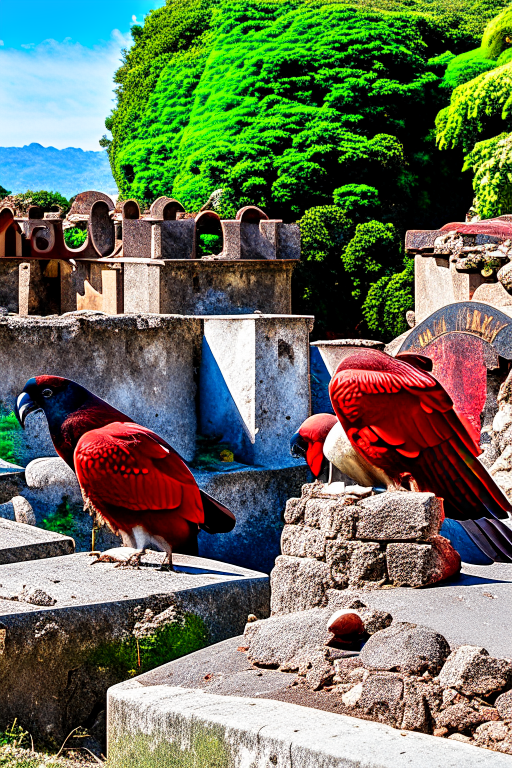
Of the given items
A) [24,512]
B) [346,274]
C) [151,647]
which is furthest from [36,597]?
[346,274]

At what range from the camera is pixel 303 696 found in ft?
13.4

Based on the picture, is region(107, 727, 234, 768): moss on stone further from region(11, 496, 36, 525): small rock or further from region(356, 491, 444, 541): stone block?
region(11, 496, 36, 525): small rock

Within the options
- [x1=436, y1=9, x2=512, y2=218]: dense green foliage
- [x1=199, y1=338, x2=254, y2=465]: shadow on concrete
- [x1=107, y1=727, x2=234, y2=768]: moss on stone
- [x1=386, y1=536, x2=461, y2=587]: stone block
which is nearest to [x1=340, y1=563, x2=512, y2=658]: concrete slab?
[x1=386, y1=536, x2=461, y2=587]: stone block

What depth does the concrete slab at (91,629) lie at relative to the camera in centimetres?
527

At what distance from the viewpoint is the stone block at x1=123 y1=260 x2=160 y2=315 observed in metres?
14.2

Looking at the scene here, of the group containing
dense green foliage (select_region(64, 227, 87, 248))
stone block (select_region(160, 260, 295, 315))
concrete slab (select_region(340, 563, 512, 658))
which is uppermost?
dense green foliage (select_region(64, 227, 87, 248))

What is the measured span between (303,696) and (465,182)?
2472cm

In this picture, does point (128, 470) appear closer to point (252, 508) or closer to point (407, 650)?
point (407, 650)

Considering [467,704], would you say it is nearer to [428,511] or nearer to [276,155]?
[428,511]

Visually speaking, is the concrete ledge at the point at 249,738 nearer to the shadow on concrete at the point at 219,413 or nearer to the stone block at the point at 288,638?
the stone block at the point at 288,638

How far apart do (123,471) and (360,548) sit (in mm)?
1761

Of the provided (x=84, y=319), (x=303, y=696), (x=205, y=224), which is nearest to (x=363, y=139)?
(x=205, y=224)

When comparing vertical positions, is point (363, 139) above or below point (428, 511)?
above

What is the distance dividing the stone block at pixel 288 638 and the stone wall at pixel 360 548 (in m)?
0.63
